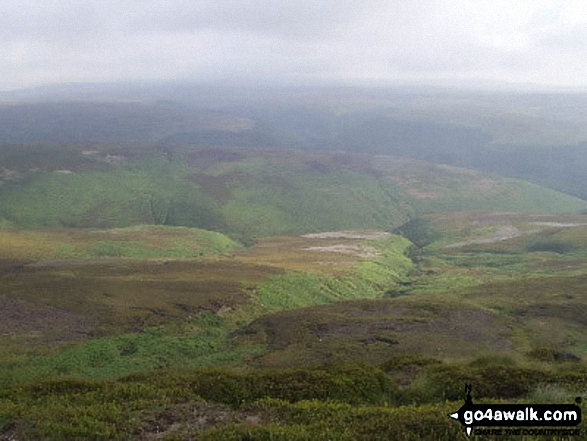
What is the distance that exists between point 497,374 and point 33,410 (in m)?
24.3

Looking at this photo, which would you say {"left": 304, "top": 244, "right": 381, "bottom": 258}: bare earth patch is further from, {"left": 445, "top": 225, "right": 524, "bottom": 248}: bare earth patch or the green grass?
{"left": 445, "top": 225, "right": 524, "bottom": 248}: bare earth patch

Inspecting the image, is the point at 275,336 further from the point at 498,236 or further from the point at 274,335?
the point at 498,236

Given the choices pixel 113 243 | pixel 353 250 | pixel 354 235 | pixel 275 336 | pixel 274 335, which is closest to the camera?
pixel 275 336

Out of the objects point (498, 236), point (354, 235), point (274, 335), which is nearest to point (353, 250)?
point (354, 235)

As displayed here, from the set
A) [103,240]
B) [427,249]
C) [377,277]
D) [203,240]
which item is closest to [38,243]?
[103,240]

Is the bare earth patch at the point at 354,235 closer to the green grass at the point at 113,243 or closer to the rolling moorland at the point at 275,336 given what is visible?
the rolling moorland at the point at 275,336

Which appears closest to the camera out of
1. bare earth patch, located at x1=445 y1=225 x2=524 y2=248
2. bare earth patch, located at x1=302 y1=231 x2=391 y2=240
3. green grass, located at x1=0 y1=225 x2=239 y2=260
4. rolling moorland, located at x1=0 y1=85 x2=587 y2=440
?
rolling moorland, located at x1=0 y1=85 x2=587 y2=440

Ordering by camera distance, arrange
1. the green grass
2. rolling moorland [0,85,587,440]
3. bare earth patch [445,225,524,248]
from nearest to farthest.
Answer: rolling moorland [0,85,587,440] → the green grass → bare earth patch [445,225,524,248]

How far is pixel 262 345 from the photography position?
5844cm

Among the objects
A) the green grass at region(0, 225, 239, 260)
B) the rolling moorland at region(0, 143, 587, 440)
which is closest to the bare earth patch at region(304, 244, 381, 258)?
the rolling moorland at region(0, 143, 587, 440)

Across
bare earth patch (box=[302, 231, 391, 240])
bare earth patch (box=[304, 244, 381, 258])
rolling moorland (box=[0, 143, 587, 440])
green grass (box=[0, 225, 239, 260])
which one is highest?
rolling moorland (box=[0, 143, 587, 440])

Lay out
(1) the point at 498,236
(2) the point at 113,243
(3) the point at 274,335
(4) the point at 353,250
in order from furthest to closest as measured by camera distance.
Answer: (1) the point at 498,236
(4) the point at 353,250
(2) the point at 113,243
(3) the point at 274,335

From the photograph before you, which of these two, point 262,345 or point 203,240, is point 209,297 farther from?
point 203,240

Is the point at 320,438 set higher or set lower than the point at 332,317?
higher
